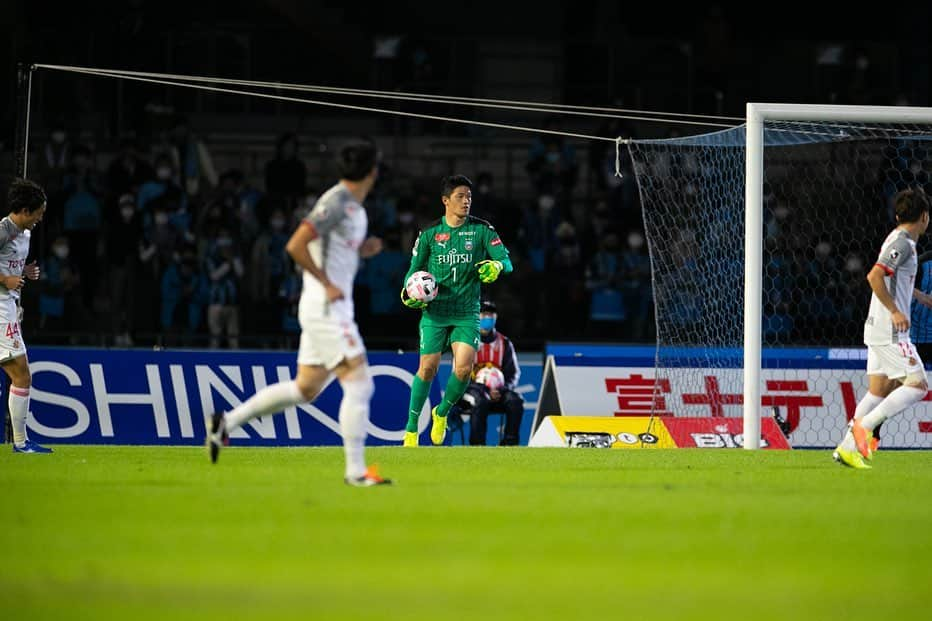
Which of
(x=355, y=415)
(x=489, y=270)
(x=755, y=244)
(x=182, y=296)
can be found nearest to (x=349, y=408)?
(x=355, y=415)

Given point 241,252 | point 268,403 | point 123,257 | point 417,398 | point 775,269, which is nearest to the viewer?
point 268,403

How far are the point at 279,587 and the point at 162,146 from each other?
1926cm

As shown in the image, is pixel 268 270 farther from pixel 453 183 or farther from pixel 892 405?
pixel 892 405

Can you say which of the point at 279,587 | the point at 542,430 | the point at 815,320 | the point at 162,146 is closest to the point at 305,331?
the point at 279,587

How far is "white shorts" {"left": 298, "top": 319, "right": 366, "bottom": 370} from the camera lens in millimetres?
8844

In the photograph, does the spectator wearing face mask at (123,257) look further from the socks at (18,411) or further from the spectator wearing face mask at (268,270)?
the socks at (18,411)

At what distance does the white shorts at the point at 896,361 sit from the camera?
11.7 m

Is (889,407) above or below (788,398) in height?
above

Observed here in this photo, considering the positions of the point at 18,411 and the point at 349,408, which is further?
the point at 18,411

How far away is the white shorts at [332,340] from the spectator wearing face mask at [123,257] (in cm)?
1367

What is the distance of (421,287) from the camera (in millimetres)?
13242

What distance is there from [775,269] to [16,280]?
12552 mm

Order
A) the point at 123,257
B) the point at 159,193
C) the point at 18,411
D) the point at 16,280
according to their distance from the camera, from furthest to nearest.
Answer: the point at 159,193, the point at 123,257, the point at 18,411, the point at 16,280

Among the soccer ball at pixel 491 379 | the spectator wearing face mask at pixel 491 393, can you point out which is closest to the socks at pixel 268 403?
the spectator wearing face mask at pixel 491 393
